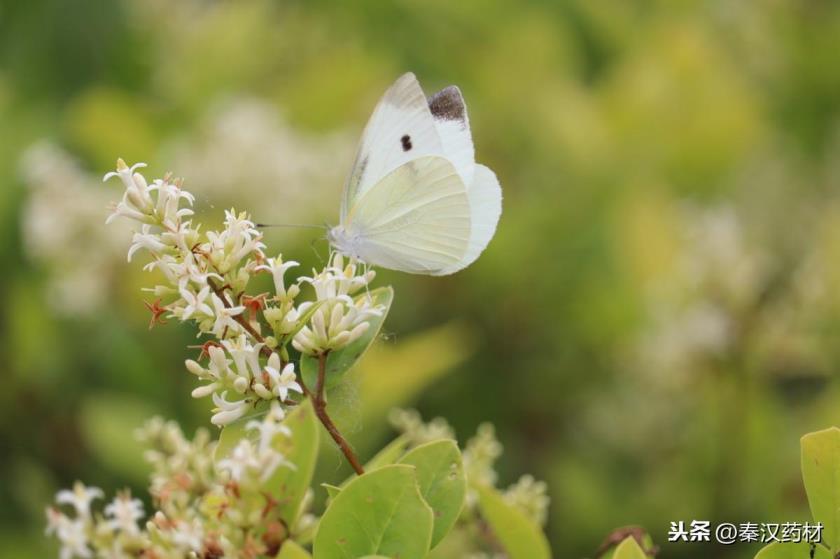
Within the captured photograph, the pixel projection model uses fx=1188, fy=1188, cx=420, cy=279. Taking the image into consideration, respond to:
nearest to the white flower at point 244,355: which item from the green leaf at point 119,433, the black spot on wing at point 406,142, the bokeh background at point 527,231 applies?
the black spot on wing at point 406,142

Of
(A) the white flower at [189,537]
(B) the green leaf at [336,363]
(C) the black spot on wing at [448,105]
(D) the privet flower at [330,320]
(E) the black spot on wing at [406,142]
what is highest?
(C) the black spot on wing at [448,105]

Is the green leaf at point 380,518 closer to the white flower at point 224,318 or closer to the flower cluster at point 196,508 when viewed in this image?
the flower cluster at point 196,508

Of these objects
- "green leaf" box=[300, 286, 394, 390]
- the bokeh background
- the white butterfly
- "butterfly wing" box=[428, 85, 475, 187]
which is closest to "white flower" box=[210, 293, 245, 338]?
"green leaf" box=[300, 286, 394, 390]

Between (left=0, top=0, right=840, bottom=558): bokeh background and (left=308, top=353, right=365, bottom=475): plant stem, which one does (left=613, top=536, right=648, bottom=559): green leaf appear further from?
(left=0, top=0, right=840, bottom=558): bokeh background

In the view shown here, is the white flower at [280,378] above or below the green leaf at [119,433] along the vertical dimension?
below

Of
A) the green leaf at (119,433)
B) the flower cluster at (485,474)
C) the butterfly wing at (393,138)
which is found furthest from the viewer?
the green leaf at (119,433)

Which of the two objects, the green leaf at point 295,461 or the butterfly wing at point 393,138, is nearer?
the green leaf at point 295,461

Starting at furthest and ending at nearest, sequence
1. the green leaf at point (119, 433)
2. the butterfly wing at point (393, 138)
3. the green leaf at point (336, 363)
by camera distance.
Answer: the green leaf at point (119, 433), the butterfly wing at point (393, 138), the green leaf at point (336, 363)

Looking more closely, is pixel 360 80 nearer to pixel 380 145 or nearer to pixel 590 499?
pixel 590 499
